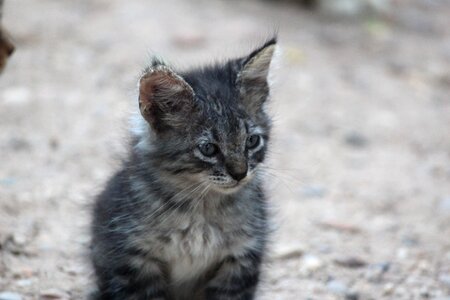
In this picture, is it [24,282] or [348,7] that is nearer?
[24,282]

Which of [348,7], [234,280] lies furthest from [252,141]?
[348,7]

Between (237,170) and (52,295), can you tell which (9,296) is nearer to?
(52,295)

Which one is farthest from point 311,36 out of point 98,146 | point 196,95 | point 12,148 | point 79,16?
point 196,95

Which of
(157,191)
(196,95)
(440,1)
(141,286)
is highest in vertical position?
(196,95)

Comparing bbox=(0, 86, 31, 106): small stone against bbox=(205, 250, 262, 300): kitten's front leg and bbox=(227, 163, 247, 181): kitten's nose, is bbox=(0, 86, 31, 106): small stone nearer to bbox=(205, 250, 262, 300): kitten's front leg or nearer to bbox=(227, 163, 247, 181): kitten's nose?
bbox=(205, 250, 262, 300): kitten's front leg

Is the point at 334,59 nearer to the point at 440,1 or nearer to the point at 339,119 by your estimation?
the point at 339,119

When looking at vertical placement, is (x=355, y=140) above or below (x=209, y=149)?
below

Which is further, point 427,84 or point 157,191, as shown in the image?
point 427,84

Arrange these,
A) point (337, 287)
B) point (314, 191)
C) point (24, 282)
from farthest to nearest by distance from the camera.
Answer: point (314, 191) < point (337, 287) < point (24, 282)
